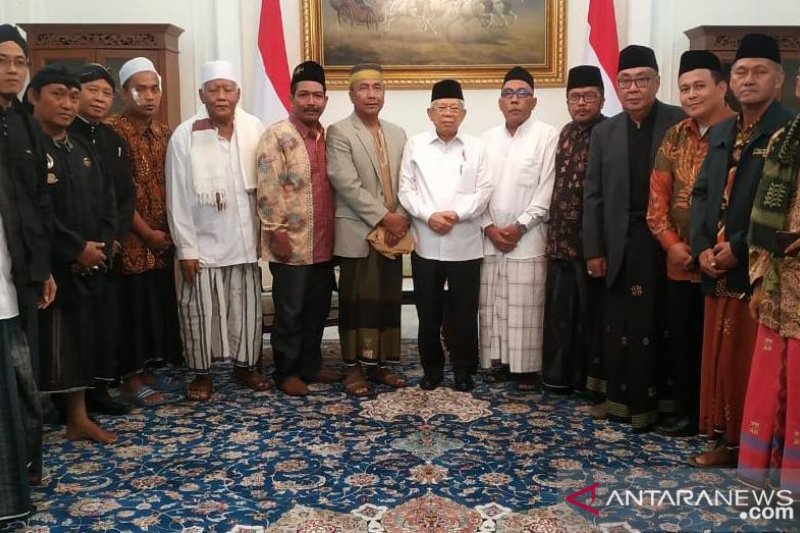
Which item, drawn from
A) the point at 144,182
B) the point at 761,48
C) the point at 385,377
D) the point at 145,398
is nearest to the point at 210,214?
the point at 144,182

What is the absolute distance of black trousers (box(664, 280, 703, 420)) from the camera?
10.9 feet

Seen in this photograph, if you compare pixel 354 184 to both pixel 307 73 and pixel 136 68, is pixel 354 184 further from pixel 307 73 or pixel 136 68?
pixel 136 68

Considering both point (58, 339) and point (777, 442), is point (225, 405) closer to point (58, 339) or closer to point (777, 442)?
point (58, 339)

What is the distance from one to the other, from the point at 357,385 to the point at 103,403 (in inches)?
51.3

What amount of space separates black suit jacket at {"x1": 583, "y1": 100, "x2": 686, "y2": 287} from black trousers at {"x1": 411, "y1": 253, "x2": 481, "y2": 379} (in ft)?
2.32

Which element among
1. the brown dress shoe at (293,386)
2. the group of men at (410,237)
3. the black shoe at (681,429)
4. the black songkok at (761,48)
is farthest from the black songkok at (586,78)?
the brown dress shoe at (293,386)

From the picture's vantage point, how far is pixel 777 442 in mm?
2498

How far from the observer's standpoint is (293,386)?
13.4 ft

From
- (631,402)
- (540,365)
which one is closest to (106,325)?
(540,365)

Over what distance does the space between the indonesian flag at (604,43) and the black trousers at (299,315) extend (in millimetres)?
3312

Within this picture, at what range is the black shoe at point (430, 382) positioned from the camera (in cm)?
414

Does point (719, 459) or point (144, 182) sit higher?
point (144, 182)

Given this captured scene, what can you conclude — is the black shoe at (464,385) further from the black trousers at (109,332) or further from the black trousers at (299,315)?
the black trousers at (109,332)

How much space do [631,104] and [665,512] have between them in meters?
1.84
